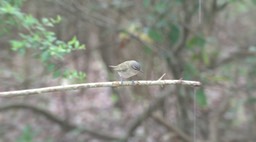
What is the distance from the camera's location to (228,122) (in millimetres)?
4520

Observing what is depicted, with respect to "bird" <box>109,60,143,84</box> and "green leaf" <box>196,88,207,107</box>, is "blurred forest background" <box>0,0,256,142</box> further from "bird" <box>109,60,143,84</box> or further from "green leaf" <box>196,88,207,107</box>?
"bird" <box>109,60,143,84</box>

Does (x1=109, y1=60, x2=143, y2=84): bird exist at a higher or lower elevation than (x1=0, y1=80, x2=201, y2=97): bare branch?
higher

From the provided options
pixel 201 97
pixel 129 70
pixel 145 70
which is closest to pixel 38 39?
pixel 129 70

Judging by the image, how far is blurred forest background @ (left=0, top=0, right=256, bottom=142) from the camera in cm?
347

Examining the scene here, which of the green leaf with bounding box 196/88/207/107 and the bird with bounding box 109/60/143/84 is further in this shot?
the green leaf with bounding box 196/88/207/107

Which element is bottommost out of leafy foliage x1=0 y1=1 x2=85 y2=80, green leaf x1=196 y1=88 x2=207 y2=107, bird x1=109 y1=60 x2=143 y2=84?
green leaf x1=196 y1=88 x2=207 y2=107

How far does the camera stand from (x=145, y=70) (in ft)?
9.48

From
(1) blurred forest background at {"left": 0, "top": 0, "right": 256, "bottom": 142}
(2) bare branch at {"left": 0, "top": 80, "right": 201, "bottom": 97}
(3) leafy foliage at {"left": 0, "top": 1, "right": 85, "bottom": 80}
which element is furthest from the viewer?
(1) blurred forest background at {"left": 0, "top": 0, "right": 256, "bottom": 142}

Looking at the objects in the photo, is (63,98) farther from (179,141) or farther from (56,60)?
(56,60)

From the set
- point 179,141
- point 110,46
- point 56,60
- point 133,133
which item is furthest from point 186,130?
point 56,60

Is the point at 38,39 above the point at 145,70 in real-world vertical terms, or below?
above

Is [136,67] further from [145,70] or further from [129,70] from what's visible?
[145,70]

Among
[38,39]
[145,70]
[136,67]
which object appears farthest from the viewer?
[145,70]

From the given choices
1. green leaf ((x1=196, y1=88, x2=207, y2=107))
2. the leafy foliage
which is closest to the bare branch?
the leafy foliage
